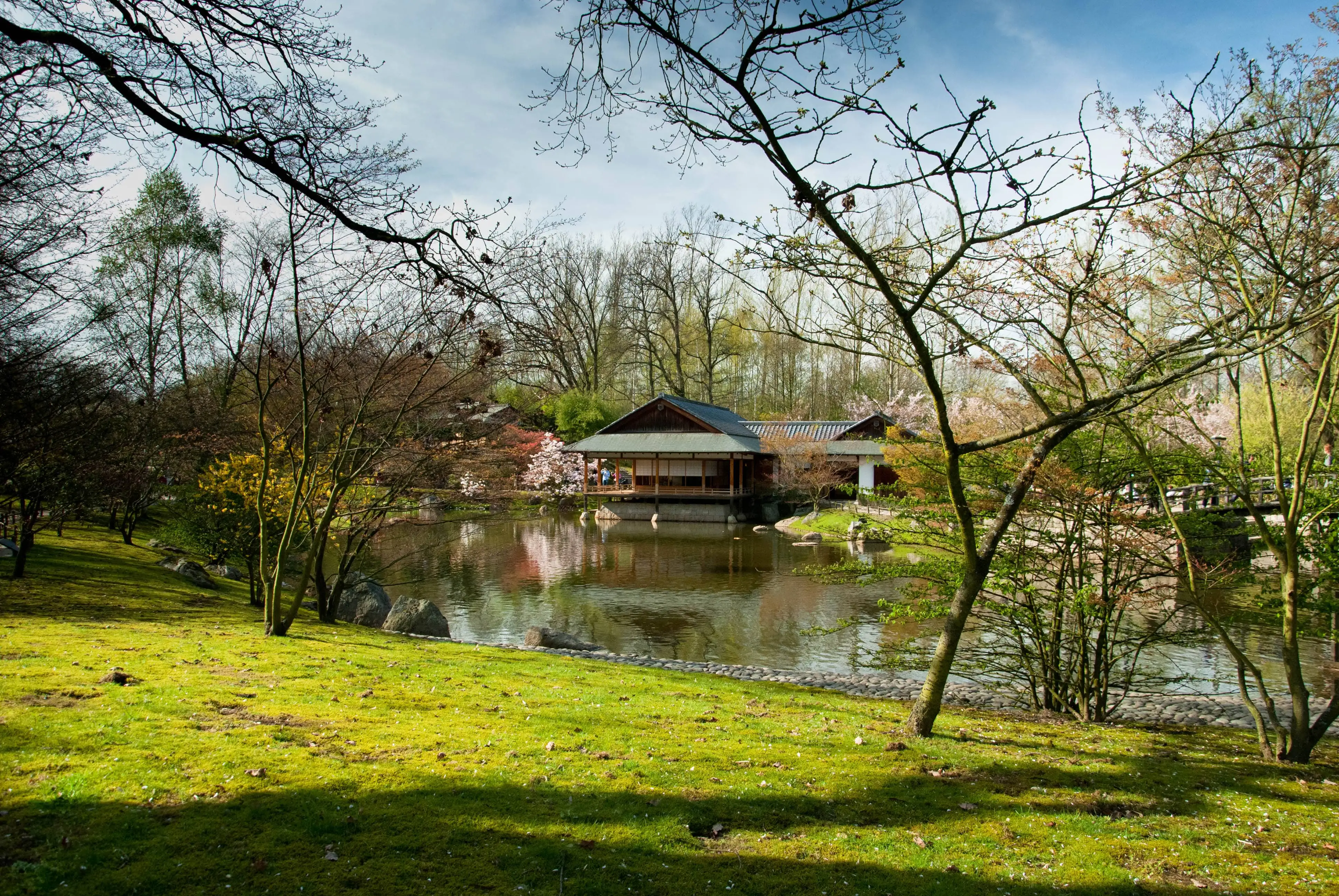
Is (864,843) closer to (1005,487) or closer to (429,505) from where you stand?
(1005,487)

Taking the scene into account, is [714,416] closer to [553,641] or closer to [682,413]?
[682,413]

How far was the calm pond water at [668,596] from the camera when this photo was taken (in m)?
11.1

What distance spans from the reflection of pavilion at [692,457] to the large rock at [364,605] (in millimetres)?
19277

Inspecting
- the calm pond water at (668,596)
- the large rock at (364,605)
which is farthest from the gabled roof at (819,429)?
the large rock at (364,605)

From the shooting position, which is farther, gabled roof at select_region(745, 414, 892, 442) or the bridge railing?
gabled roof at select_region(745, 414, 892, 442)

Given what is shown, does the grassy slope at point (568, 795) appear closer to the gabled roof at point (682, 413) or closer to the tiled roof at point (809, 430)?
the gabled roof at point (682, 413)

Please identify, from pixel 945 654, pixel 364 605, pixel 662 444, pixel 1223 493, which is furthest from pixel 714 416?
pixel 945 654

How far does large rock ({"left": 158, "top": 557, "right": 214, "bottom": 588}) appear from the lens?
1241 cm

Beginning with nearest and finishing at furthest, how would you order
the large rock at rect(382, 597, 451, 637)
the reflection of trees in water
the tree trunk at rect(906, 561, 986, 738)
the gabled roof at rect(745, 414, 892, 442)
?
the tree trunk at rect(906, 561, 986, 738), the large rock at rect(382, 597, 451, 637), the reflection of trees in water, the gabled roof at rect(745, 414, 892, 442)

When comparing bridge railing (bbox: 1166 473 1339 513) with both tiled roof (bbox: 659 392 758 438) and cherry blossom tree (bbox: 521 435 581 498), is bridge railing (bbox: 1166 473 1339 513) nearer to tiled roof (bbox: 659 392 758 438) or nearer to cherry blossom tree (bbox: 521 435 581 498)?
cherry blossom tree (bbox: 521 435 581 498)

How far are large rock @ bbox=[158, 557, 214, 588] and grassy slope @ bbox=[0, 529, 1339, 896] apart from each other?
6487mm

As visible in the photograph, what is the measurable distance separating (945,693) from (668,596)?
315 inches

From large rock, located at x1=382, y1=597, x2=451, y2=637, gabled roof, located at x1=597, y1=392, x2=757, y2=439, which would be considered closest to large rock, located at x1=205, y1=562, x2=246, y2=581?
large rock, located at x1=382, y1=597, x2=451, y2=637

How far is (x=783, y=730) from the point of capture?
5.47 meters
